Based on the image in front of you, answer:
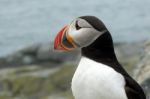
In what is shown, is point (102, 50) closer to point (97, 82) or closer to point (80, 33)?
point (80, 33)

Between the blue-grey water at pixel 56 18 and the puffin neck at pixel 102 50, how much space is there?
2014 cm

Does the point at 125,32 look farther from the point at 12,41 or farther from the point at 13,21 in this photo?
the point at 13,21

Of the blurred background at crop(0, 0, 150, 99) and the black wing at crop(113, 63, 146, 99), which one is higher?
the black wing at crop(113, 63, 146, 99)

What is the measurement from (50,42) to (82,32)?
19.8 m

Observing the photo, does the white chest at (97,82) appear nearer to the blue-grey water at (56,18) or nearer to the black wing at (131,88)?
the black wing at (131,88)

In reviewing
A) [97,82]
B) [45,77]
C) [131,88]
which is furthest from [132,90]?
[45,77]

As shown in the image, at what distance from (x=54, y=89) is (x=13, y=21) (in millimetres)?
22670

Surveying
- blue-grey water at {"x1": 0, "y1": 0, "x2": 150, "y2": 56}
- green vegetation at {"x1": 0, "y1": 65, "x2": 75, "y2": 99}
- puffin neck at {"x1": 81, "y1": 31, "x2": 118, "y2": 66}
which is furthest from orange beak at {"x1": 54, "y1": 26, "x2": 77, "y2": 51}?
blue-grey water at {"x1": 0, "y1": 0, "x2": 150, "y2": 56}

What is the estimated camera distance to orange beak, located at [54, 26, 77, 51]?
720 cm

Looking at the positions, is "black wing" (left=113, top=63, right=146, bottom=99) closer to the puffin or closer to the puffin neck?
the puffin

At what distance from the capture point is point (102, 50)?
7121 mm

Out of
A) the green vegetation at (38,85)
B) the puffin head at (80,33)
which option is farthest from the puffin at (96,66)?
the green vegetation at (38,85)

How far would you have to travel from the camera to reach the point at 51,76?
18.1m

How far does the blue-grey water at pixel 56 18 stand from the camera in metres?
31.9
